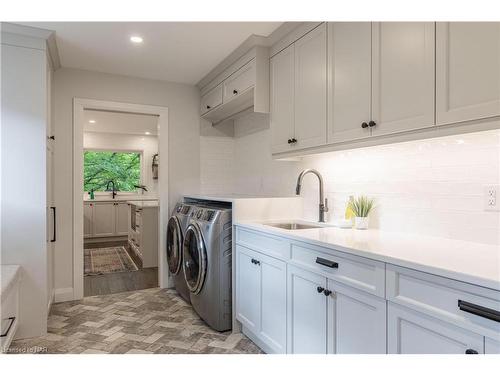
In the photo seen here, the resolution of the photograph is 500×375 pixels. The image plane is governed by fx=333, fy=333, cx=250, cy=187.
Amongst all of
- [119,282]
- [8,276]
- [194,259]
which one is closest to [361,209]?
[194,259]

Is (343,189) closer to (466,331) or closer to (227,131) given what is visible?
(466,331)

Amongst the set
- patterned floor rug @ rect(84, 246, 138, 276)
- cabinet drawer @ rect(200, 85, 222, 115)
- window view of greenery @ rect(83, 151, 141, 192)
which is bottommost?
patterned floor rug @ rect(84, 246, 138, 276)

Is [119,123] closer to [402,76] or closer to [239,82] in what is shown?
[239,82]

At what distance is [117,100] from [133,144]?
4144 millimetres

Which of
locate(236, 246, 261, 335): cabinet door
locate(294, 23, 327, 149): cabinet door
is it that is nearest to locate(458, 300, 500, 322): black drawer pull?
locate(294, 23, 327, 149): cabinet door

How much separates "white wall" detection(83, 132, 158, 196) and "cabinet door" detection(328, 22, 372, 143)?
627 cm

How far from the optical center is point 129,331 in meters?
2.69

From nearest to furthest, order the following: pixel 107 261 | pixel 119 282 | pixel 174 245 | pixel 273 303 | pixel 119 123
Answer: pixel 273 303 → pixel 174 245 → pixel 119 282 → pixel 107 261 → pixel 119 123

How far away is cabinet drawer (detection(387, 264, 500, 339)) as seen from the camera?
3.34ft

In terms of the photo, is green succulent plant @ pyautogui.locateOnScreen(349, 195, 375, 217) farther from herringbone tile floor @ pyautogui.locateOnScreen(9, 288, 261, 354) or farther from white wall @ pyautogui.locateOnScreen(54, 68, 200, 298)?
white wall @ pyautogui.locateOnScreen(54, 68, 200, 298)

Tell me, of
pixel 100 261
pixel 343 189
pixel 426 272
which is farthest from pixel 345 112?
pixel 100 261

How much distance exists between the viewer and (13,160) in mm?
2557

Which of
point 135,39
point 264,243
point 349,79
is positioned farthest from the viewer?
point 135,39

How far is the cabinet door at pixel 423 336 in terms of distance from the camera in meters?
1.09
